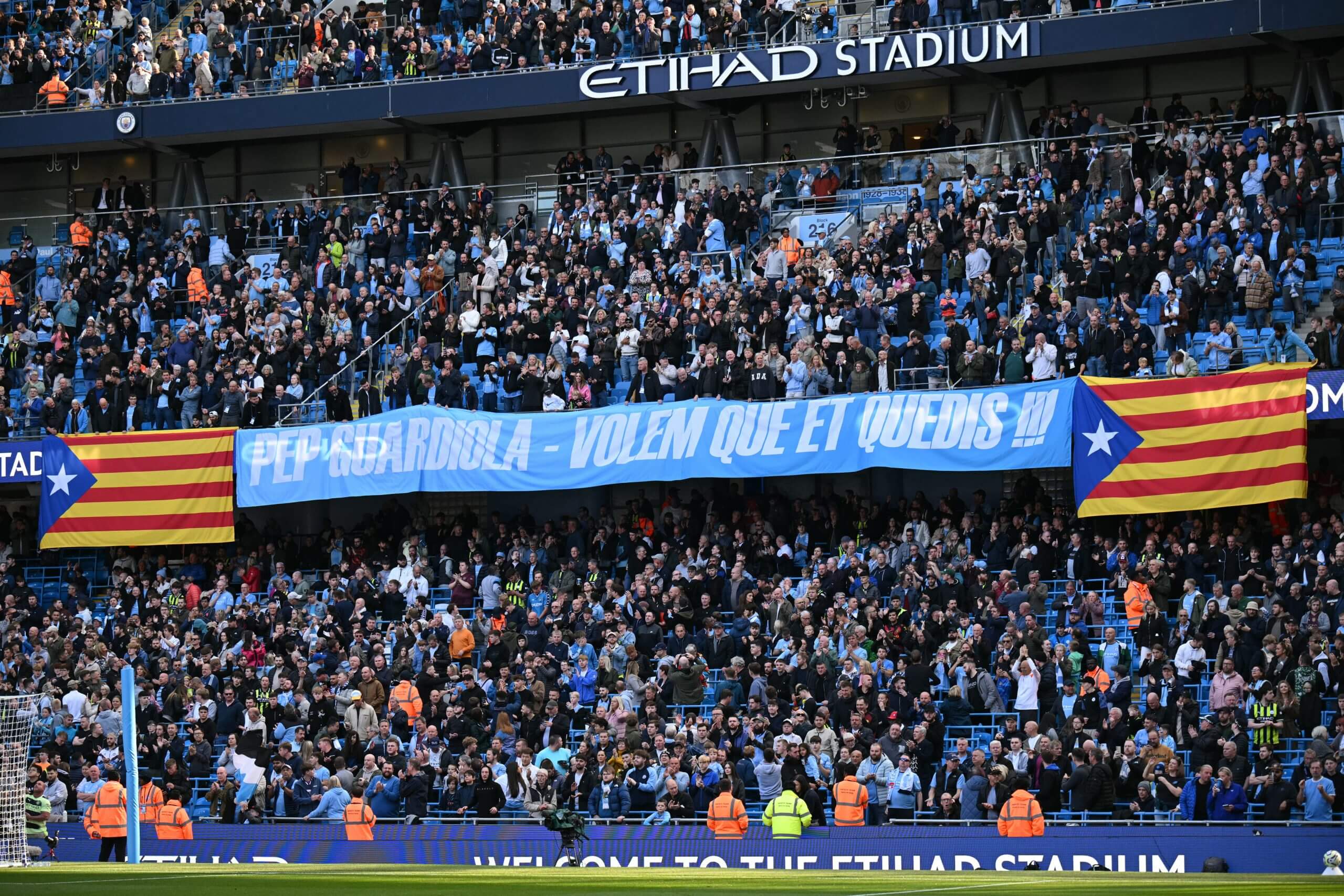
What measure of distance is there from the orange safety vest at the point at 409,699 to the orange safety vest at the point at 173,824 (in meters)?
3.20

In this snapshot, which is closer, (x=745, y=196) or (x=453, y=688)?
(x=453, y=688)

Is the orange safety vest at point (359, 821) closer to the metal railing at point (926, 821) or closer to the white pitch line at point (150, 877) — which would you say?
the metal railing at point (926, 821)

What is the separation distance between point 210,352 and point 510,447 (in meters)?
6.44

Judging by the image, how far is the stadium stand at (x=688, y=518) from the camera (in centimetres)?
2509

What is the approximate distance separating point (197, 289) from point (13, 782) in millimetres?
13833

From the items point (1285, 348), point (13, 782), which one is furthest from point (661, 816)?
point (1285, 348)

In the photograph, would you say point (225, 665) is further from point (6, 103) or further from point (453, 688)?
point (6, 103)

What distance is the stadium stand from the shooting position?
25094 mm

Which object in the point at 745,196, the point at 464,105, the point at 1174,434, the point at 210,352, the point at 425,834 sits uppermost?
the point at 464,105

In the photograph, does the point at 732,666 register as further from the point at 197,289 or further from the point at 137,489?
the point at 197,289

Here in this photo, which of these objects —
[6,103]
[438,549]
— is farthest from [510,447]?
[6,103]

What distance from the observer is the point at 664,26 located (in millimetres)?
37000

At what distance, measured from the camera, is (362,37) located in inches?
1572

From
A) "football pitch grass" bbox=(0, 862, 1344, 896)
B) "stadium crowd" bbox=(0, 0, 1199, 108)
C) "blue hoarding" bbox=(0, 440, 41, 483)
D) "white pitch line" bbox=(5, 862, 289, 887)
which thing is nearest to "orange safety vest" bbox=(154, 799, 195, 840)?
"football pitch grass" bbox=(0, 862, 1344, 896)
